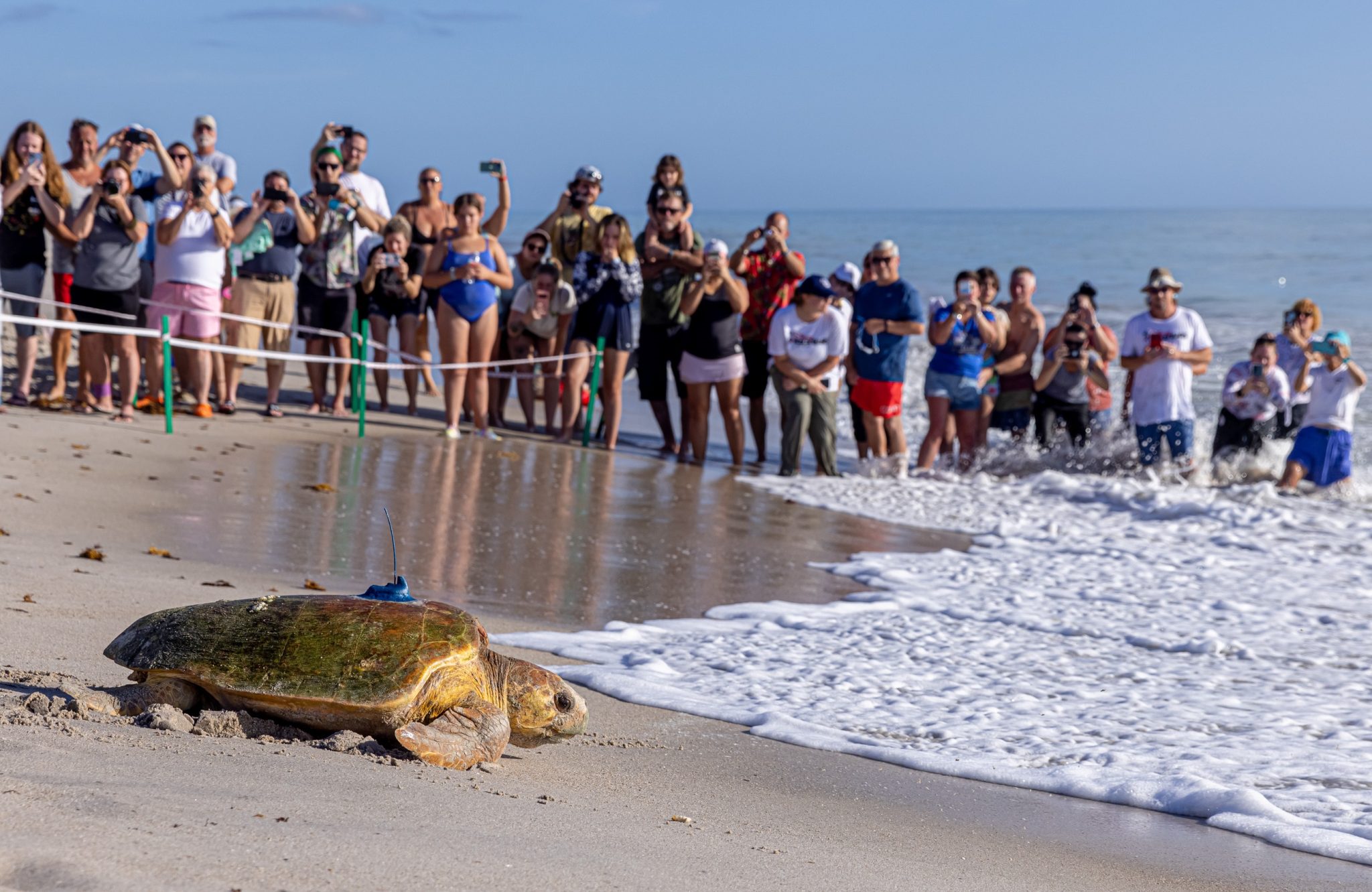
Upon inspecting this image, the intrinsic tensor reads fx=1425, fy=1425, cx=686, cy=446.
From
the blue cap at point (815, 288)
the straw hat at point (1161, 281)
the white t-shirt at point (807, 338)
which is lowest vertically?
the white t-shirt at point (807, 338)

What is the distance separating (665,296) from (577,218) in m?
0.97

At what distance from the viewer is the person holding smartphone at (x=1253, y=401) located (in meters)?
11.0

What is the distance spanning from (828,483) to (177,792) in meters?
8.10

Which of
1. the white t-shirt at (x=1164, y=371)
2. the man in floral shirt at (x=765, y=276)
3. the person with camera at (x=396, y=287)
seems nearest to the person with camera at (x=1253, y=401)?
the white t-shirt at (x=1164, y=371)

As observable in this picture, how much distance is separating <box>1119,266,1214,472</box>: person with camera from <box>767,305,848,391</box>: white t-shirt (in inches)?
83.4

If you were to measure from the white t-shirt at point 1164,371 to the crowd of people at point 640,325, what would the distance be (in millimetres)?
17

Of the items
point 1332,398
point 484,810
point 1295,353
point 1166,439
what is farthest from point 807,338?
point 484,810

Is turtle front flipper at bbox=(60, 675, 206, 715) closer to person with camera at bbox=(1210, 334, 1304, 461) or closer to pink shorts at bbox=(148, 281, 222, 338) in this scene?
pink shorts at bbox=(148, 281, 222, 338)

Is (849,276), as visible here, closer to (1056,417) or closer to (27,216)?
(1056,417)

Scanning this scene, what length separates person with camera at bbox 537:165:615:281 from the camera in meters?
11.0

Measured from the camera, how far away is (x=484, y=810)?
3.06 metres

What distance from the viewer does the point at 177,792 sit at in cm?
280

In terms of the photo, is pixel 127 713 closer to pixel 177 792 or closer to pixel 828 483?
pixel 177 792

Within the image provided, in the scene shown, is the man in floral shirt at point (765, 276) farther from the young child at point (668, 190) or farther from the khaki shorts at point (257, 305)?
the khaki shorts at point (257, 305)
